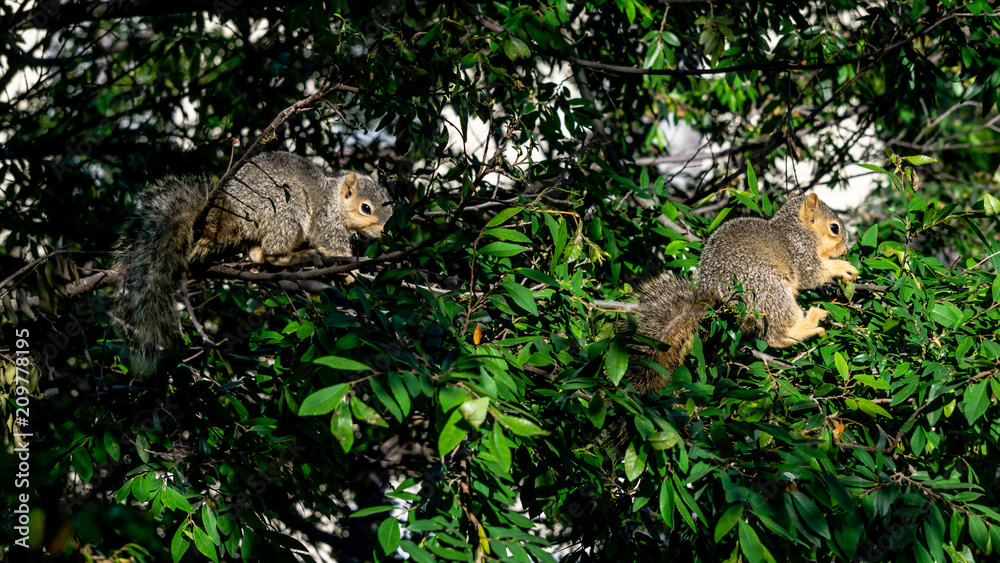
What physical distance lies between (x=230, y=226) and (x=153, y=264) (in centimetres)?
59

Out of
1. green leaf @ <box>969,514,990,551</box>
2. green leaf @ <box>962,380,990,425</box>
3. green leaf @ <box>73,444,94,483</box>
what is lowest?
green leaf @ <box>969,514,990,551</box>

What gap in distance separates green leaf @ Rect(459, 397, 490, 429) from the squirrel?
875 millimetres

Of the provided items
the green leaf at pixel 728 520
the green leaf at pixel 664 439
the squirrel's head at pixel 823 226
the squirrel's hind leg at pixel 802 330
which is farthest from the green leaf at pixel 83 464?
the squirrel's head at pixel 823 226

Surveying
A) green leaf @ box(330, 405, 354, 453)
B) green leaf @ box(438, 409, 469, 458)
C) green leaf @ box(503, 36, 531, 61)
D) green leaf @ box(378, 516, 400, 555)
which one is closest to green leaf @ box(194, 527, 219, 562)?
green leaf @ box(378, 516, 400, 555)

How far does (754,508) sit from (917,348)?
48.3 inches

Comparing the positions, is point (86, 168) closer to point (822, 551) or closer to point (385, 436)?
point (385, 436)

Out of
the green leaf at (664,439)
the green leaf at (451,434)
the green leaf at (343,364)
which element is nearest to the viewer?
the green leaf at (451,434)

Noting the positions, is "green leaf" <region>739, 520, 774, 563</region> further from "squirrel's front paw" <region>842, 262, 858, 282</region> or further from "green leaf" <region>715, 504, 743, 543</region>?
"squirrel's front paw" <region>842, 262, 858, 282</region>

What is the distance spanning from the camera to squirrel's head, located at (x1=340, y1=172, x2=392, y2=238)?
13.0ft

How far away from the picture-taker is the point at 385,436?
2449 millimetres

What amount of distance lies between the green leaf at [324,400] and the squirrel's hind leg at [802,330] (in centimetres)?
227

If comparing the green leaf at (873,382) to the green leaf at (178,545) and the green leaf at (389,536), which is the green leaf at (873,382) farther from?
the green leaf at (178,545)

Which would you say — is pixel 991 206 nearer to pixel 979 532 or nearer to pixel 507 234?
pixel 979 532

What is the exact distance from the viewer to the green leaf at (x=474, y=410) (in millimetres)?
1256
